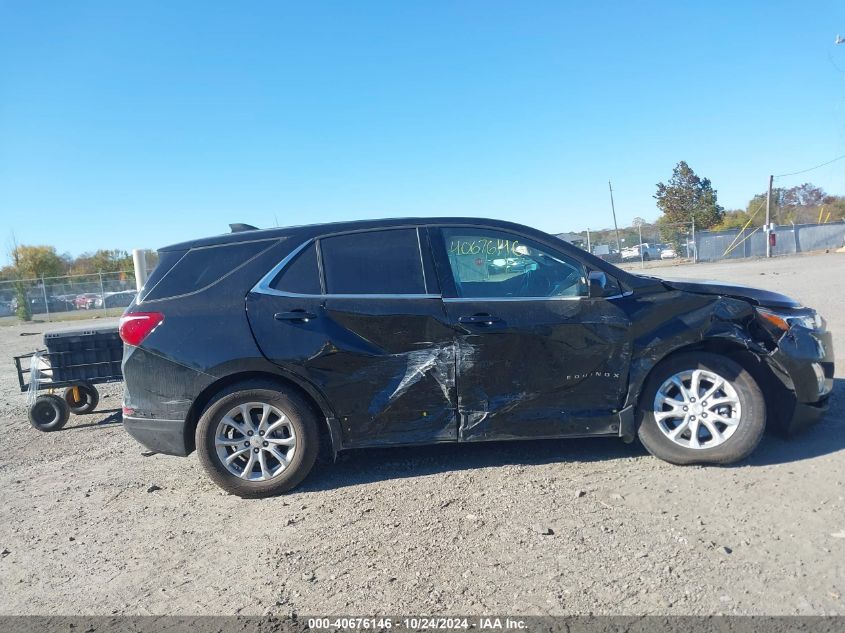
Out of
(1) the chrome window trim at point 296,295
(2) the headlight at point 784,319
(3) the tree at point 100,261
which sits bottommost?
(2) the headlight at point 784,319

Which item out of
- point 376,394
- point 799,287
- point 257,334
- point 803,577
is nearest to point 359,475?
point 376,394

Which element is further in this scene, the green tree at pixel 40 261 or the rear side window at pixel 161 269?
the green tree at pixel 40 261

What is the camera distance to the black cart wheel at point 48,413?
6.99m

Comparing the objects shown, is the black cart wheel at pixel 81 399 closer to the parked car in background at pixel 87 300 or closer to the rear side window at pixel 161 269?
the rear side window at pixel 161 269

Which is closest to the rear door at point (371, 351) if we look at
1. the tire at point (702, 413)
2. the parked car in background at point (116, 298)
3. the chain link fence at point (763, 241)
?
the tire at point (702, 413)

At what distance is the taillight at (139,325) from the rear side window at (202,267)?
0.45 ft

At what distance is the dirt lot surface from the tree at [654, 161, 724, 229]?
50.7 metres

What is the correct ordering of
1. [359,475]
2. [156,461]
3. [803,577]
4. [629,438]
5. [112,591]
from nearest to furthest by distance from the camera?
[803,577]
[112,591]
[629,438]
[359,475]
[156,461]

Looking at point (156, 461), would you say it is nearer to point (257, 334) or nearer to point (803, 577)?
point (257, 334)

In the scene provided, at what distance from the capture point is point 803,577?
3006mm

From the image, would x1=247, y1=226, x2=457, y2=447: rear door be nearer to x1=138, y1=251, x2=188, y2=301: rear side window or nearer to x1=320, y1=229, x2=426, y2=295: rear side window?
x1=320, y1=229, x2=426, y2=295: rear side window

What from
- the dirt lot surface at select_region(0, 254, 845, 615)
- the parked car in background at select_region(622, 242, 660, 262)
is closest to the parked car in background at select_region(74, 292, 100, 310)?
Answer: the parked car in background at select_region(622, 242, 660, 262)

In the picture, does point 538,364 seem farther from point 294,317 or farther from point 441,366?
point 294,317

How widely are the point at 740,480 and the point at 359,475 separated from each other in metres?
2.63
